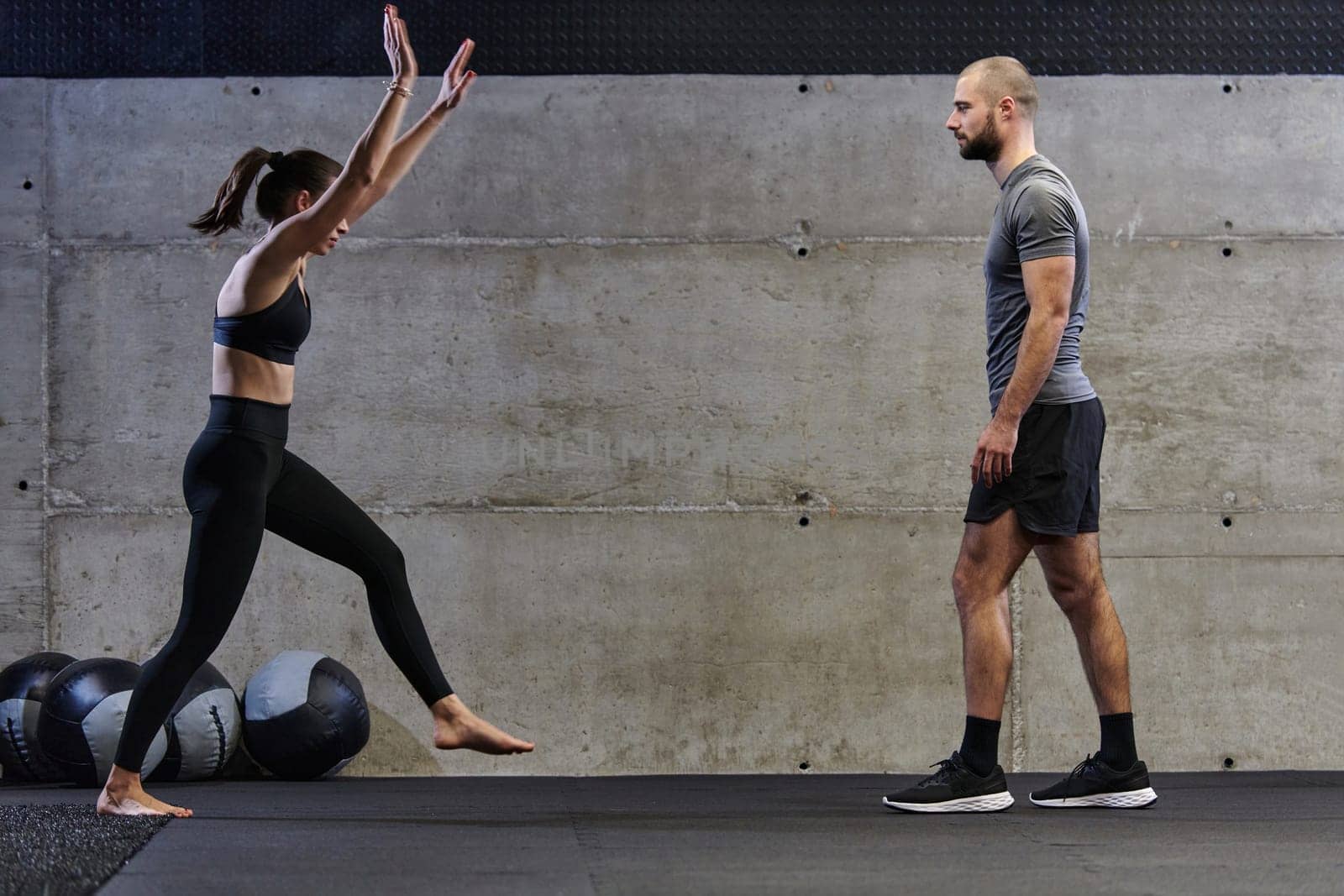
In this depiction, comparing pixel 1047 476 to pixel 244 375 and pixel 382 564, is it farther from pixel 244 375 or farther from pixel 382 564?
pixel 244 375

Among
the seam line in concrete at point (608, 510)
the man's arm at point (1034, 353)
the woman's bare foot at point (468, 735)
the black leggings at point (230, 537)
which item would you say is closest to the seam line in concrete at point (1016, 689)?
the seam line in concrete at point (608, 510)

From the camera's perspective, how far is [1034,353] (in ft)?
9.80

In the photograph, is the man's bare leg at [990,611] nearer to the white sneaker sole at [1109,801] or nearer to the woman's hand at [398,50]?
the white sneaker sole at [1109,801]

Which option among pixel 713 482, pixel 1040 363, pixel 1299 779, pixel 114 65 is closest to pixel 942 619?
pixel 713 482

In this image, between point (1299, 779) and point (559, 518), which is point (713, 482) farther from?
point (1299, 779)

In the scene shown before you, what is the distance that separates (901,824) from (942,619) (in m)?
1.59

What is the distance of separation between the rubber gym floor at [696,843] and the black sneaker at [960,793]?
2.5 inches

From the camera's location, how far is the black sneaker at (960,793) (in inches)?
118

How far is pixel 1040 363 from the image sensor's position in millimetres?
2990

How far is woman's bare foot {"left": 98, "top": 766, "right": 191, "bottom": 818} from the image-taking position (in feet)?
9.66

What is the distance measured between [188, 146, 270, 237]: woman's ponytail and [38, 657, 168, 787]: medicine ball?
4.31 feet

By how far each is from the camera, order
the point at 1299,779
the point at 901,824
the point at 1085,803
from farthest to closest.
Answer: the point at 1299,779, the point at 1085,803, the point at 901,824

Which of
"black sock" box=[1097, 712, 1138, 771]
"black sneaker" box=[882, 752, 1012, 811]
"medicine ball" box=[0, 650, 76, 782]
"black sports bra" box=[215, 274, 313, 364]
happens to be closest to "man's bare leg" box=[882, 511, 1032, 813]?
"black sneaker" box=[882, 752, 1012, 811]

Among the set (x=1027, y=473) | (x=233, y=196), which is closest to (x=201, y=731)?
(x=233, y=196)
